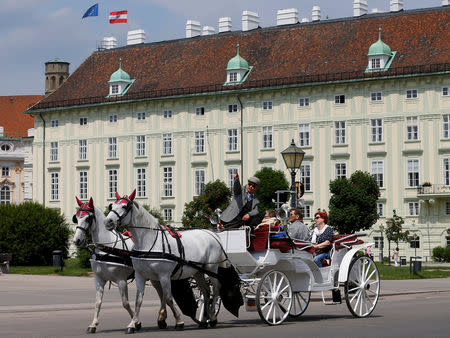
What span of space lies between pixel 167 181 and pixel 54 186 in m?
12.2

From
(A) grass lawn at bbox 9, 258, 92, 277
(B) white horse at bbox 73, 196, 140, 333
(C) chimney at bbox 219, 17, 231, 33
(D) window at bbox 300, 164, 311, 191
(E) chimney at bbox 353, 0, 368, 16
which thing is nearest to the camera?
(B) white horse at bbox 73, 196, 140, 333

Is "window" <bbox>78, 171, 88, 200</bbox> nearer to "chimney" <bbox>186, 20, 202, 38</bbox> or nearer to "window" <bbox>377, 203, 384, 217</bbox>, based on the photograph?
"chimney" <bbox>186, 20, 202, 38</bbox>

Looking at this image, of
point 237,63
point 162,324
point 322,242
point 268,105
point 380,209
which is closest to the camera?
point 162,324

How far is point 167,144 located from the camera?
86250 mm

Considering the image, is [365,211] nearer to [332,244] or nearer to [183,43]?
[183,43]

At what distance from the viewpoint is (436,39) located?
2928 inches

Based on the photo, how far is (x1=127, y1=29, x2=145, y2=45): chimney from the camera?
94.1 m

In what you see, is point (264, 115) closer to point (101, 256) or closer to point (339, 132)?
point (339, 132)

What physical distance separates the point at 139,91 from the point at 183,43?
578 cm

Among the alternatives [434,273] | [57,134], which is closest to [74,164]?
[57,134]

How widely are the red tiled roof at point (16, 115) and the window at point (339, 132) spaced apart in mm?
69348

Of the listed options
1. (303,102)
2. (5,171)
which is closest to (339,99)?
(303,102)

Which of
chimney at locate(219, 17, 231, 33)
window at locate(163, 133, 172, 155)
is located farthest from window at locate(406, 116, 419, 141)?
chimney at locate(219, 17, 231, 33)

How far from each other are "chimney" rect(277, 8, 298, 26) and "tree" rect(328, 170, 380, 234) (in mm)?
18799
